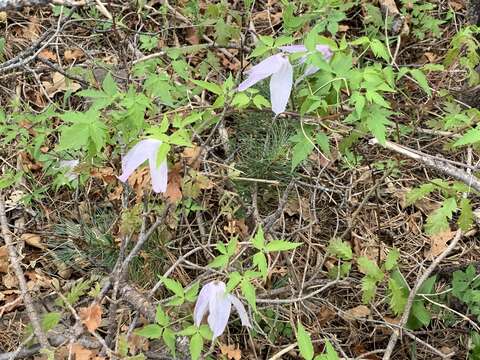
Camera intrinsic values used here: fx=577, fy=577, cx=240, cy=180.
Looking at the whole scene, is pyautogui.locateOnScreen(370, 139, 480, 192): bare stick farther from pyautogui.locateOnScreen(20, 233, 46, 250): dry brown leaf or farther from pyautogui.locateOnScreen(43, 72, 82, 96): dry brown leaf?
pyautogui.locateOnScreen(43, 72, 82, 96): dry brown leaf

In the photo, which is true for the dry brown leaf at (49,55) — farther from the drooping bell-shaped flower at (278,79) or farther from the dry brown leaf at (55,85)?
the drooping bell-shaped flower at (278,79)

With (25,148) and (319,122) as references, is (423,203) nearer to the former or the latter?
(319,122)

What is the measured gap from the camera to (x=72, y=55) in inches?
119

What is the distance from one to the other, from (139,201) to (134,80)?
0.80m

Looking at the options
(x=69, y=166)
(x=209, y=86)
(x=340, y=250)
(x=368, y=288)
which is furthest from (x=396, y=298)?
(x=69, y=166)

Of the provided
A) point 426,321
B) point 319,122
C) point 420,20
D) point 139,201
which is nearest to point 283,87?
point 319,122

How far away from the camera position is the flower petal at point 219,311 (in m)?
1.41

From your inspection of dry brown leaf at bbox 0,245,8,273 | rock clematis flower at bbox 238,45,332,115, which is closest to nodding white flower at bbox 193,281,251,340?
rock clematis flower at bbox 238,45,332,115

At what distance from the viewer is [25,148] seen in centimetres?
221

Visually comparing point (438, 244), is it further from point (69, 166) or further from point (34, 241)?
point (34, 241)

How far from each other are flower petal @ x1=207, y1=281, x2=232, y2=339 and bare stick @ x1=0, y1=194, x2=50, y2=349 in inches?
23.6

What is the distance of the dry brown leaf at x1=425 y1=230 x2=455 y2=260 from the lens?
2.29m

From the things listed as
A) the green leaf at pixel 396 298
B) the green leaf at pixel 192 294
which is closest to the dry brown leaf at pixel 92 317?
the green leaf at pixel 192 294

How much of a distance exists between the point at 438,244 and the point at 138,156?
1430mm
